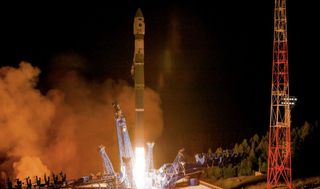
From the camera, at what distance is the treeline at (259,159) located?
2928cm

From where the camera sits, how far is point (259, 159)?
99.2ft

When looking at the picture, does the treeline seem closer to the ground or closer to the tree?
the tree

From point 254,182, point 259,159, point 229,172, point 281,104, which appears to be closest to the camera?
point 281,104

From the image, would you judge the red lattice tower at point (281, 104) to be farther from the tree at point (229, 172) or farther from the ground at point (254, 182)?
the tree at point (229, 172)

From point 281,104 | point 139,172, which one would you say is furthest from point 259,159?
point 139,172

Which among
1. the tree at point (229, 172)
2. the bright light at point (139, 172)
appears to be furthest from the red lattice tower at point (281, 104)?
the bright light at point (139, 172)

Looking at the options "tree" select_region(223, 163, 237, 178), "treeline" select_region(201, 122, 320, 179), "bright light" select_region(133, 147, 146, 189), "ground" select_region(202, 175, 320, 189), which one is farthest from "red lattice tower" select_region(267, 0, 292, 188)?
"bright light" select_region(133, 147, 146, 189)

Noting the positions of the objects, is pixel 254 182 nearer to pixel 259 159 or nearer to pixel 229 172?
pixel 259 159

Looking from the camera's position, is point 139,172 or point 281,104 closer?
point 281,104

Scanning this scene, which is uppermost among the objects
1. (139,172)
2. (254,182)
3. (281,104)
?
(281,104)

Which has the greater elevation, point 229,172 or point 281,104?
point 281,104

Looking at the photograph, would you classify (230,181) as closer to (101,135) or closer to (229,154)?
(229,154)

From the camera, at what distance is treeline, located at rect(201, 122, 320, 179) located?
96.1ft

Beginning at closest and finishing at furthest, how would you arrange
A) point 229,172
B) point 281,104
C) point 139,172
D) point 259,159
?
point 281,104 → point 139,172 → point 259,159 → point 229,172
